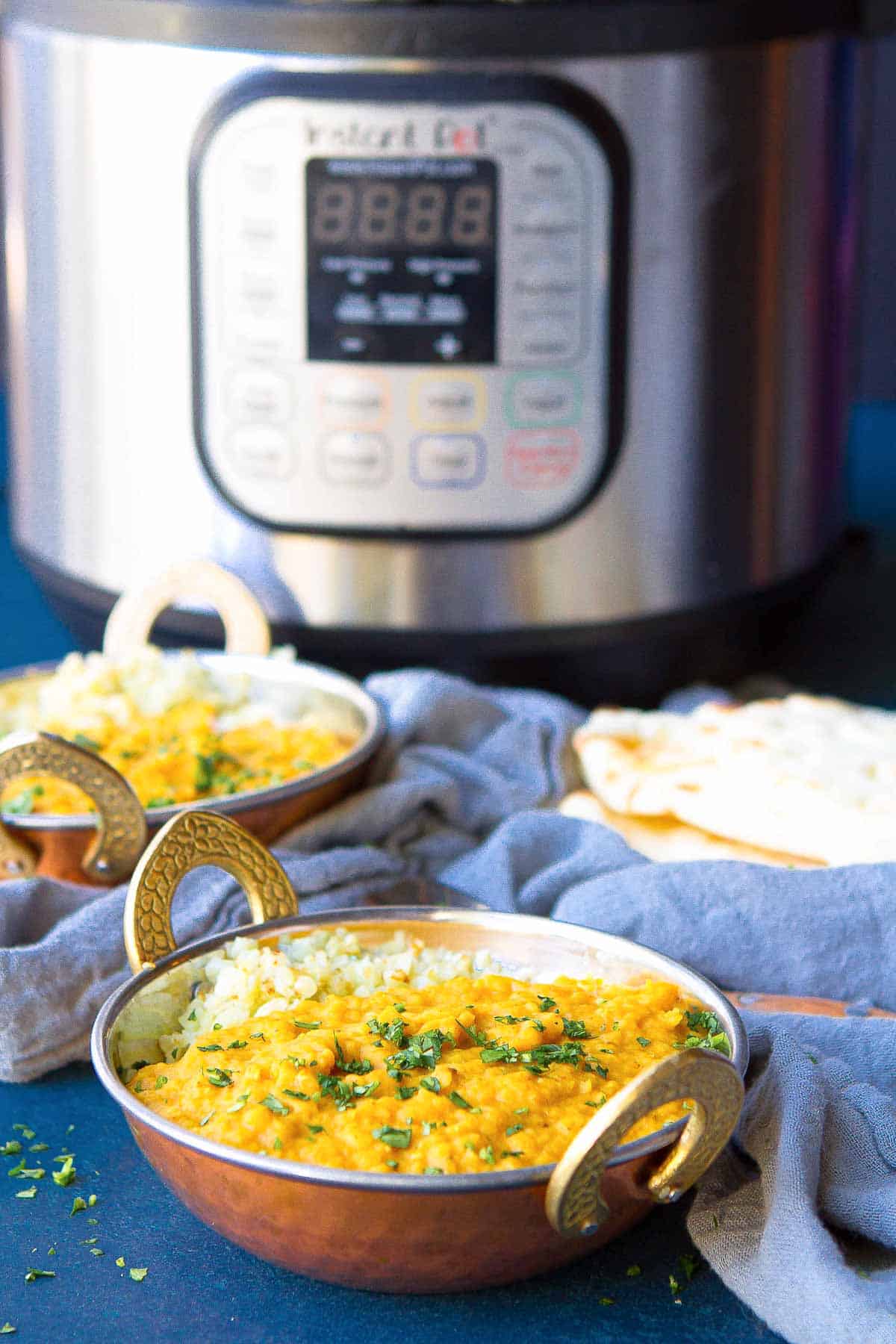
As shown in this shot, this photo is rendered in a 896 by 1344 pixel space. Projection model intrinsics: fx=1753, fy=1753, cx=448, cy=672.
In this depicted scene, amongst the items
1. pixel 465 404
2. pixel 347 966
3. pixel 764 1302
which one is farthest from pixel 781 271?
pixel 764 1302

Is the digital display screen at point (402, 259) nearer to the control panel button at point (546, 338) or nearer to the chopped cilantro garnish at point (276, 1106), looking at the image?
the control panel button at point (546, 338)

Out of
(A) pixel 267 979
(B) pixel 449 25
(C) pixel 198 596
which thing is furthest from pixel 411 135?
(A) pixel 267 979

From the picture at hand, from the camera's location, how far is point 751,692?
134 cm

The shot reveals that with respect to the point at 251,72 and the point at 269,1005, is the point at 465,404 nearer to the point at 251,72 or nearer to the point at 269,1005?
the point at 251,72

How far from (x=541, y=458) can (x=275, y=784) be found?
303mm

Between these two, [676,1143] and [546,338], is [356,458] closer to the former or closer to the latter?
[546,338]

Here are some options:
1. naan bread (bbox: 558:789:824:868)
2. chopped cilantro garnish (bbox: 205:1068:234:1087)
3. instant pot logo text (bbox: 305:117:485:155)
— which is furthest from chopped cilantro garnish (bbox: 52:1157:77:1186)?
instant pot logo text (bbox: 305:117:485:155)

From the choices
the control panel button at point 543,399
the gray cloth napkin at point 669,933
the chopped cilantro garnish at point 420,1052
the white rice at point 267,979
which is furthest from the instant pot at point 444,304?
the chopped cilantro garnish at point 420,1052

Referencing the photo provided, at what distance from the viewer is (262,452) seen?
1.19 meters

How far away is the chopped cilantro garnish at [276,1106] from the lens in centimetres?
65

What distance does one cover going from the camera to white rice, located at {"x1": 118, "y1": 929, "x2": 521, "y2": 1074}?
0.74 m

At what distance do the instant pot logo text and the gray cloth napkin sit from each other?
0.34 m

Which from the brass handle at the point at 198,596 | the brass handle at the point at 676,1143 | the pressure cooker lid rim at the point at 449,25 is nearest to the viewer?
the brass handle at the point at 676,1143

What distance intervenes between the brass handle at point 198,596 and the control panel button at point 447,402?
172 millimetres
